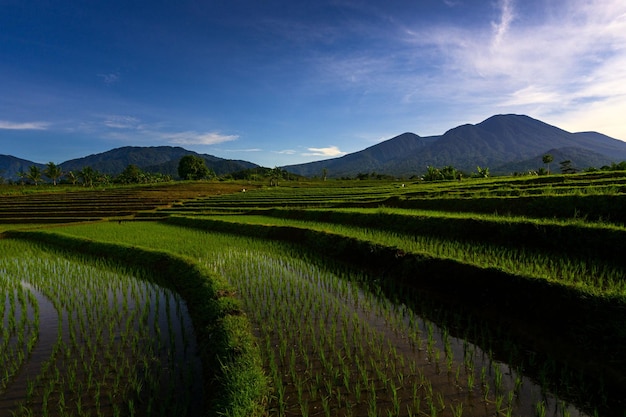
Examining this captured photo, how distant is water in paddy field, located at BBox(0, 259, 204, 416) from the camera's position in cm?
440

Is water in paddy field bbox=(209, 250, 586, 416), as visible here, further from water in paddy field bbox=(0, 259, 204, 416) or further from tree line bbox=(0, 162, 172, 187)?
tree line bbox=(0, 162, 172, 187)

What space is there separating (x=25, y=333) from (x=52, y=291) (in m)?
2.81

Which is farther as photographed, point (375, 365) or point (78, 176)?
point (78, 176)

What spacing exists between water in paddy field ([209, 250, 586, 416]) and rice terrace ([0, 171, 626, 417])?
27mm

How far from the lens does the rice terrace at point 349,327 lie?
168 inches

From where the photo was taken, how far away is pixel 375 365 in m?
4.83

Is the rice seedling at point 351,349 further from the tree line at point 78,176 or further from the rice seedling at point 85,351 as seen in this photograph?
the tree line at point 78,176

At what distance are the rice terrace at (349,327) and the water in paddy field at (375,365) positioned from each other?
0.03 meters

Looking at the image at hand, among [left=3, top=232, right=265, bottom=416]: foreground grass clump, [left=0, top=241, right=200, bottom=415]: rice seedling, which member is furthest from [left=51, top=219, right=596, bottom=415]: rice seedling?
[left=0, top=241, right=200, bottom=415]: rice seedling

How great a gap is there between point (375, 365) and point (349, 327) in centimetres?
144

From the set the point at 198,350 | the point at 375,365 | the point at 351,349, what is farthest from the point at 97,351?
the point at 375,365

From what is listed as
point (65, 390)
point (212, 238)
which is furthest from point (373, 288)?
point (212, 238)

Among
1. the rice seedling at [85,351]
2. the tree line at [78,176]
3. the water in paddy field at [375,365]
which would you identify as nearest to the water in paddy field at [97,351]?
Answer: the rice seedling at [85,351]

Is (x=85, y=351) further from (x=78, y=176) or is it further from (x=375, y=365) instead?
(x=78, y=176)
